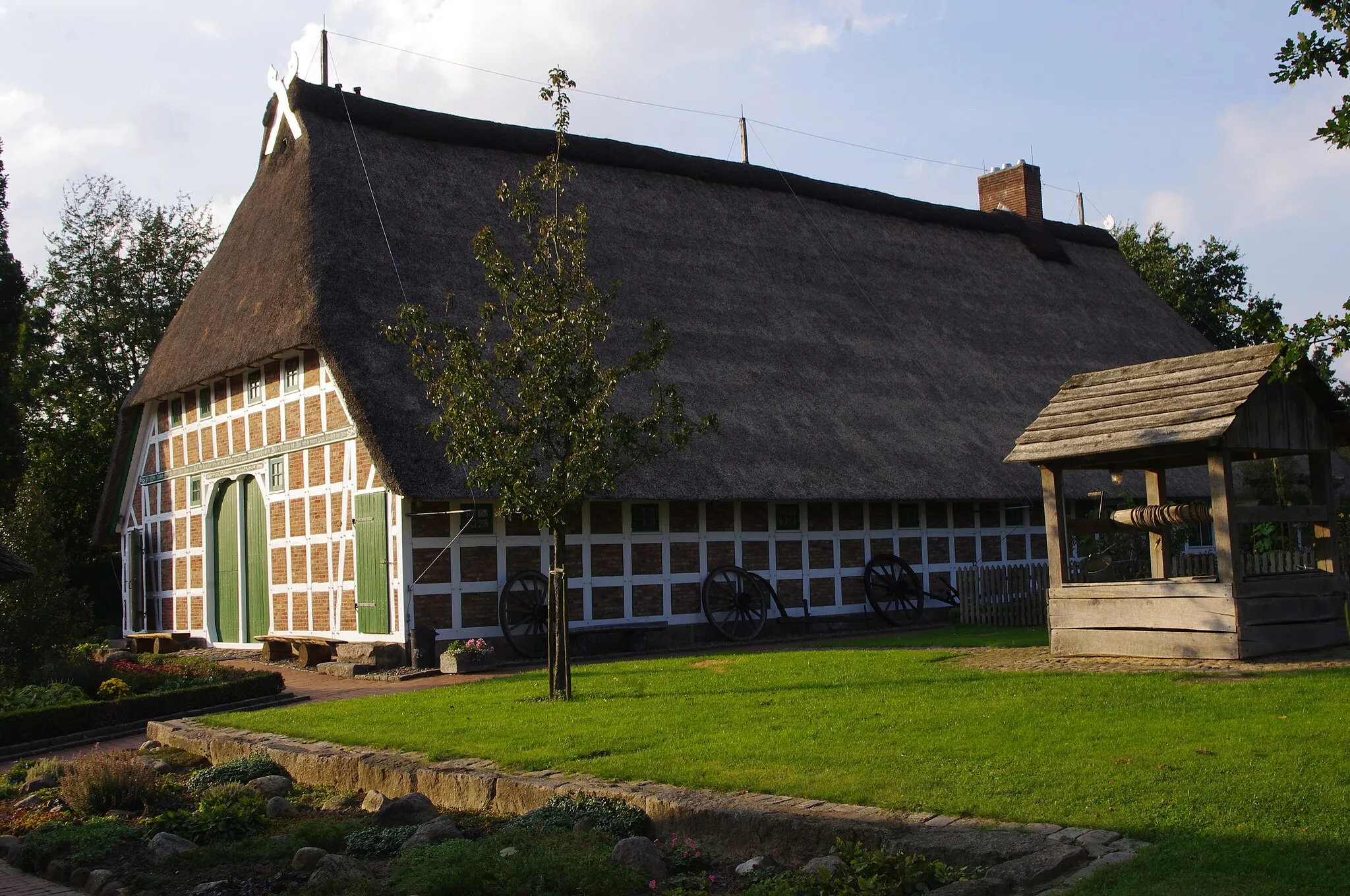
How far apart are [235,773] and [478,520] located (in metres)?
7.74

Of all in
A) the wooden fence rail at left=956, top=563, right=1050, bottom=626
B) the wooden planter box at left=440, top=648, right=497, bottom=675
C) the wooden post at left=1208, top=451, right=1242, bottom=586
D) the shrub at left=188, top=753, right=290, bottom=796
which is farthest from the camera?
the wooden fence rail at left=956, top=563, right=1050, bottom=626

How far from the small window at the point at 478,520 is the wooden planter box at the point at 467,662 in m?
1.76

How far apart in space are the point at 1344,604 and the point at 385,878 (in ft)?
32.3

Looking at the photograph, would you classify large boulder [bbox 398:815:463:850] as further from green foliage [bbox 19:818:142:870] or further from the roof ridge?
the roof ridge

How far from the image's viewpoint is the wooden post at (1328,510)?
39.8ft

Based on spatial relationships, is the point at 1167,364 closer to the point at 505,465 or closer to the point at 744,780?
the point at 505,465

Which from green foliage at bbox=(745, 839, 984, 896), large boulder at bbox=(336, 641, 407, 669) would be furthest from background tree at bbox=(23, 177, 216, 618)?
green foliage at bbox=(745, 839, 984, 896)

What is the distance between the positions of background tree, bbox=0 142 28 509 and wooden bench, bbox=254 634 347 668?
353 inches

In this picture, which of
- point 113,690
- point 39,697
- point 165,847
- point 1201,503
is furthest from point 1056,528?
point 39,697

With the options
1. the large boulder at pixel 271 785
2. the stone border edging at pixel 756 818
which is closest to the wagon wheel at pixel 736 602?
the stone border edging at pixel 756 818

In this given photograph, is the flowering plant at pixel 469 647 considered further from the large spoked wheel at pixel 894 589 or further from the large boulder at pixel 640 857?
the large boulder at pixel 640 857

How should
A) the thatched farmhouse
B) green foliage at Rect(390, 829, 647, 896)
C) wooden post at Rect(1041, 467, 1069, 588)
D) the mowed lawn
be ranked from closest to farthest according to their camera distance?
the mowed lawn < green foliage at Rect(390, 829, 647, 896) < wooden post at Rect(1041, 467, 1069, 588) < the thatched farmhouse

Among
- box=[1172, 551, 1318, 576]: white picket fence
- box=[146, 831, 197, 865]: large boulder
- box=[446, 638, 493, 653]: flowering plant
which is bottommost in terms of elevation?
box=[146, 831, 197, 865]: large boulder

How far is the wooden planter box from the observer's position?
1530 centimetres
